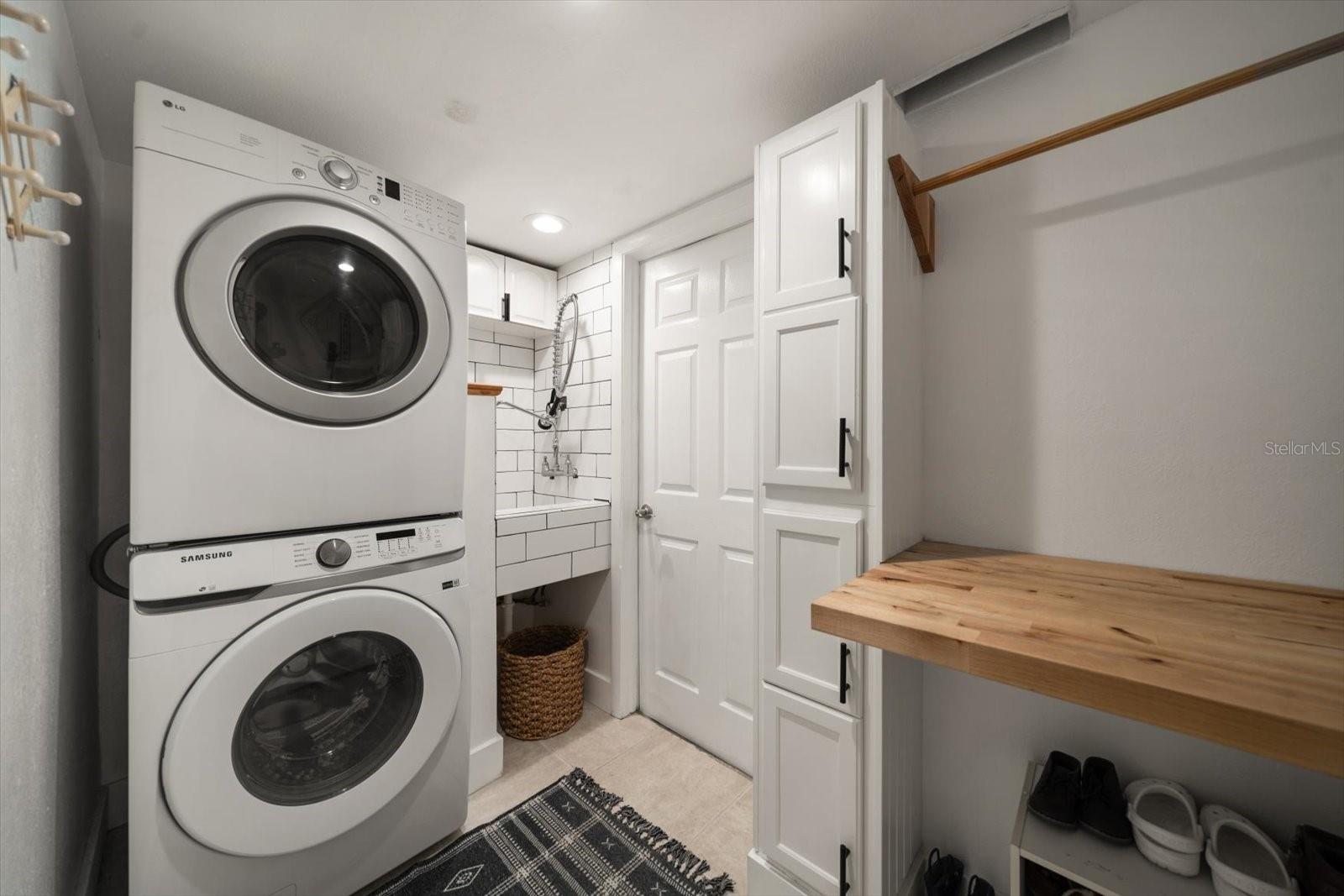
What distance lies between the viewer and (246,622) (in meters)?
1.06

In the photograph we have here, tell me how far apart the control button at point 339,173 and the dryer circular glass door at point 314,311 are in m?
0.07

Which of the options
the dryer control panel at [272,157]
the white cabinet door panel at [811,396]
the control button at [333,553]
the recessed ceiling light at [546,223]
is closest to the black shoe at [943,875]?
the white cabinet door panel at [811,396]

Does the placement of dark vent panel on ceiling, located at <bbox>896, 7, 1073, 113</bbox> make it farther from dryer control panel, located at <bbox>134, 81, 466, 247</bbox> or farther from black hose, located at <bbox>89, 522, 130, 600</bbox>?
black hose, located at <bbox>89, 522, 130, 600</bbox>

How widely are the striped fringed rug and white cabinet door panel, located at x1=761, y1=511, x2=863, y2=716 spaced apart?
0.65 metres

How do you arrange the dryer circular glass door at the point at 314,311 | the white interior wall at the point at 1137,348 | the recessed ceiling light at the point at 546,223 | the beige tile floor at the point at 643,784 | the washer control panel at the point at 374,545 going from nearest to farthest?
A: the white interior wall at the point at 1137,348 < the dryer circular glass door at the point at 314,311 < the washer control panel at the point at 374,545 < the beige tile floor at the point at 643,784 < the recessed ceiling light at the point at 546,223

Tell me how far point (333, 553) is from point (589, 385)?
1312 mm

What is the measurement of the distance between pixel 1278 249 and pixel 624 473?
187 centimetres

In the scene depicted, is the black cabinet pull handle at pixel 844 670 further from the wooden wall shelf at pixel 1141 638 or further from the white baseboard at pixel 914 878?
the white baseboard at pixel 914 878

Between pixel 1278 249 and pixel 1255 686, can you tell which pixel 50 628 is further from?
pixel 1278 249

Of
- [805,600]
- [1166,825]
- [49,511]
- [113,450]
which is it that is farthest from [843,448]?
[113,450]

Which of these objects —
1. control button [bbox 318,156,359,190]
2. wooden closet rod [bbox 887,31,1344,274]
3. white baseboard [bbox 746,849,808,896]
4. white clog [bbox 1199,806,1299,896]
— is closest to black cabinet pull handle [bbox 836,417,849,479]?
wooden closet rod [bbox 887,31,1344,274]

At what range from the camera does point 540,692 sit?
2.00 m

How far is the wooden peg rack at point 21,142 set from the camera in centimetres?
49

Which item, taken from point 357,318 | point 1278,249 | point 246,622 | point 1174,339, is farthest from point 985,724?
point 357,318
